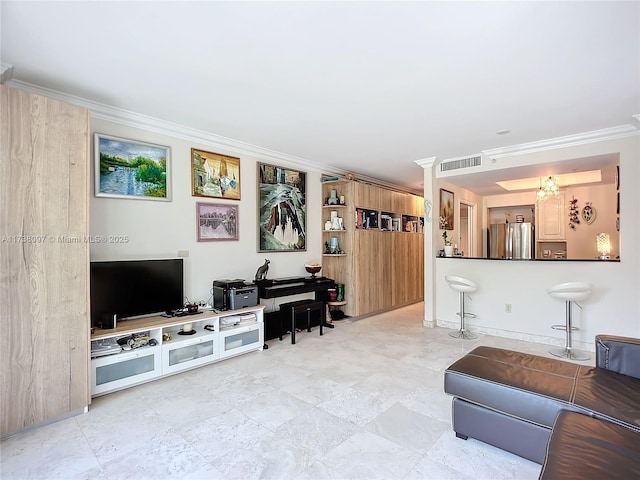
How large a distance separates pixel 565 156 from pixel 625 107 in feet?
3.30

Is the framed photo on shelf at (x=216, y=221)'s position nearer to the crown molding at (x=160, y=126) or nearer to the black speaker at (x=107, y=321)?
the crown molding at (x=160, y=126)

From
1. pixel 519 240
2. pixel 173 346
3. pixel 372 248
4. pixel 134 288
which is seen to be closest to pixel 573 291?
pixel 519 240

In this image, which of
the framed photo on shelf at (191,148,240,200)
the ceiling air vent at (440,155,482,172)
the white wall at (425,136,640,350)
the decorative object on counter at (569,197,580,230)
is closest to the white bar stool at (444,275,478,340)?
the white wall at (425,136,640,350)

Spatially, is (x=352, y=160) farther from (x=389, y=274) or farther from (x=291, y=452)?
(x=291, y=452)

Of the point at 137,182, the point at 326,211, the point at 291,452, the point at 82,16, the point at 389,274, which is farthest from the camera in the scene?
the point at 389,274

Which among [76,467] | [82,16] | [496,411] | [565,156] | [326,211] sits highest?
[82,16]

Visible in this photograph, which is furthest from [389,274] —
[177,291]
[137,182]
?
[137,182]

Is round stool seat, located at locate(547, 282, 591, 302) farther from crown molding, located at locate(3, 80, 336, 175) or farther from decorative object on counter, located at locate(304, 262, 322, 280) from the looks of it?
crown molding, located at locate(3, 80, 336, 175)

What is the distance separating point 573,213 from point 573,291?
3.43m

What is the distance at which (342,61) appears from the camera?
7.40 ft

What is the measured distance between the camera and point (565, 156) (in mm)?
4016

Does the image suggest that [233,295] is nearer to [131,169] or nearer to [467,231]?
[131,169]

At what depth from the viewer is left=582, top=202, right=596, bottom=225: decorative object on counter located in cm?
598

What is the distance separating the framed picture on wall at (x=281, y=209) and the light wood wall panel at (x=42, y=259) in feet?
7.27
